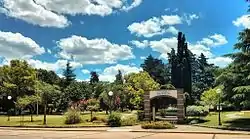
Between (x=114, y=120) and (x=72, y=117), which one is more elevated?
(x=72, y=117)

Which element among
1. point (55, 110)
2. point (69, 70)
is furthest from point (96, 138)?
point (69, 70)

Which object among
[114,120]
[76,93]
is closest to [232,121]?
[114,120]

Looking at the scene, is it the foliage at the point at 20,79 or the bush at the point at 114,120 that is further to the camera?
the foliage at the point at 20,79

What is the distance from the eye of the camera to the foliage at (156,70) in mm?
111600

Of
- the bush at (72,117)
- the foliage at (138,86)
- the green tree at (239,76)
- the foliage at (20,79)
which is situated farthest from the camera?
the foliage at (20,79)

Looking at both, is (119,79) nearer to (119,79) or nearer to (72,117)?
(119,79)

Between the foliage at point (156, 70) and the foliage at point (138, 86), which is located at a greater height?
the foliage at point (156, 70)

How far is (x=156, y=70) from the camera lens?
11962 centimetres

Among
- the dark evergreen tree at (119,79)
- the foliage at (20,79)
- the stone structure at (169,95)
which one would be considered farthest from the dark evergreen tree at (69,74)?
the stone structure at (169,95)

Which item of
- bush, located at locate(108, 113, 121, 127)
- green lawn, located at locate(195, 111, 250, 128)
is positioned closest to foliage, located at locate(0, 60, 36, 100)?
bush, located at locate(108, 113, 121, 127)

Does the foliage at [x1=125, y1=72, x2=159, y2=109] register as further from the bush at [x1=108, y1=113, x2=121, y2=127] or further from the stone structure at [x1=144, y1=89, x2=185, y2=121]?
the bush at [x1=108, y1=113, x2=121, y2=127]

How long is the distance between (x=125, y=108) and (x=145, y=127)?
47.1 metres

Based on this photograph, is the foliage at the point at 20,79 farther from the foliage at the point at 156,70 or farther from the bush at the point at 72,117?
the foliage at the point at 156,70

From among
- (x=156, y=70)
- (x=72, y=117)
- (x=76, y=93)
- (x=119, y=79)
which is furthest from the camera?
(x=156, y=70)
